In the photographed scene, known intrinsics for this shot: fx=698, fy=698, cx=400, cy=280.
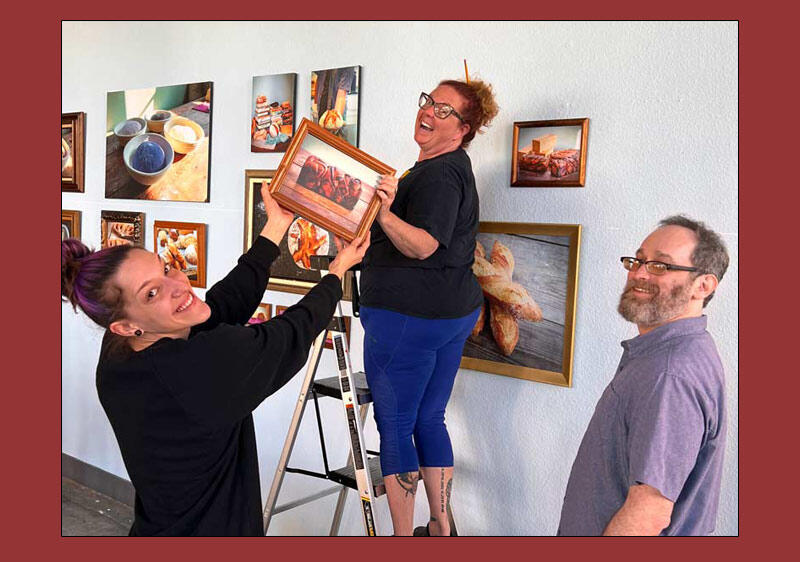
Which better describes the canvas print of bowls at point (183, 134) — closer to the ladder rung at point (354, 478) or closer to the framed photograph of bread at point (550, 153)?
the framed photograph of bread at point (550, 153)

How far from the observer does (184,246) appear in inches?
130

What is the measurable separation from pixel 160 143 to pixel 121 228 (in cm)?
53

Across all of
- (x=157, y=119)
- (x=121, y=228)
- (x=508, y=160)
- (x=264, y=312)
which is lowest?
(x=264, y=312)

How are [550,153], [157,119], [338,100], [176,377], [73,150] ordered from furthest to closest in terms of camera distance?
[73,150], [157,119], [338,100], [550,153], [176,377]

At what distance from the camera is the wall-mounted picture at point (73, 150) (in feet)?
12.3

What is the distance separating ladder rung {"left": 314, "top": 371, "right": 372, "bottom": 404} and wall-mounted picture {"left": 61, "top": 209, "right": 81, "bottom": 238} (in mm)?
2156

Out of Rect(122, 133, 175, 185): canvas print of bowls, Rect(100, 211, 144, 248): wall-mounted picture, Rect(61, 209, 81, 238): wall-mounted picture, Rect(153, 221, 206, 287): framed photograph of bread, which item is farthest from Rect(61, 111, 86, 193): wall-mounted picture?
Rect(153, 221, 206, 287): framed photograph of bread

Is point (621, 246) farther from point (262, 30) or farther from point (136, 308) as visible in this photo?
point (262, 30)

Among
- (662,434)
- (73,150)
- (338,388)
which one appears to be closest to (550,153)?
(338,388)

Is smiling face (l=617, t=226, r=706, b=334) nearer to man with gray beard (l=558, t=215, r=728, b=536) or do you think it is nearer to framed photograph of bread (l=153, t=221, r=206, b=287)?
man with gray beard (l=558, t=215, r=728, b=536)

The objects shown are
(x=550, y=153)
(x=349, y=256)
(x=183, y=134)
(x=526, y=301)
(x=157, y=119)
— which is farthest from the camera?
(x=157, y=119)

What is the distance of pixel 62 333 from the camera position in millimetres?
3967

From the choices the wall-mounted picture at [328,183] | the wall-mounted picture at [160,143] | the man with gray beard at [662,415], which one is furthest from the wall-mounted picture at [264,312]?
the man with gray beard at [662,415]

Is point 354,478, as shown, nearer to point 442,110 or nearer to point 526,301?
point 526,301
